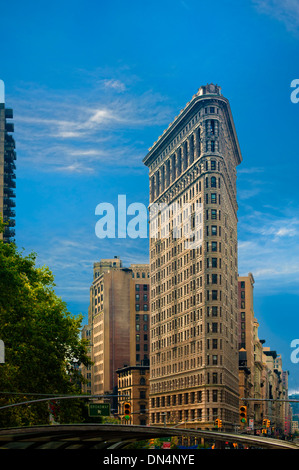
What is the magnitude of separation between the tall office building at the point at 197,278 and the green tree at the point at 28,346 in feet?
274

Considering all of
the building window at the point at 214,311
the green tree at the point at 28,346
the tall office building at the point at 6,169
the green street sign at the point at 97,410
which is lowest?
the green street sign at the point at 97,410

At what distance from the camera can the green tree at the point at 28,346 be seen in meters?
56.2

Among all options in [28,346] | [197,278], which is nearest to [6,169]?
[197,278]

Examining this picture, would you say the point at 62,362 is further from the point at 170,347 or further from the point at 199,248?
the point at 170,347

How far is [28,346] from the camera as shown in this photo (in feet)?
192

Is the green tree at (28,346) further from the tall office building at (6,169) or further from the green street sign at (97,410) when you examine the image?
the tall office building at (6,169)

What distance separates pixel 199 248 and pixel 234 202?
40.6 m

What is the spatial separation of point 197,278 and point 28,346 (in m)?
97.1

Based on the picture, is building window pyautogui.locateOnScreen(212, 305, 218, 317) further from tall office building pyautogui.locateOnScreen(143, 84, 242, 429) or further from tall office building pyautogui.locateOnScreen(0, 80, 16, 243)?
tall office building pyautogui.locateOnScreen(0, 80, 16, 243)

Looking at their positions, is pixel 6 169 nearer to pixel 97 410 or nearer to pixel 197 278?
pixel 197 278

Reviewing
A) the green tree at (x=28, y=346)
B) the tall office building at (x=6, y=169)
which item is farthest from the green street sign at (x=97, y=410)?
the tall office building at (x=6, y=169)

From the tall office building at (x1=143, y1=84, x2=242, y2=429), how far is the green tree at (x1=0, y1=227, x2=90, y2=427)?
83386 mm
